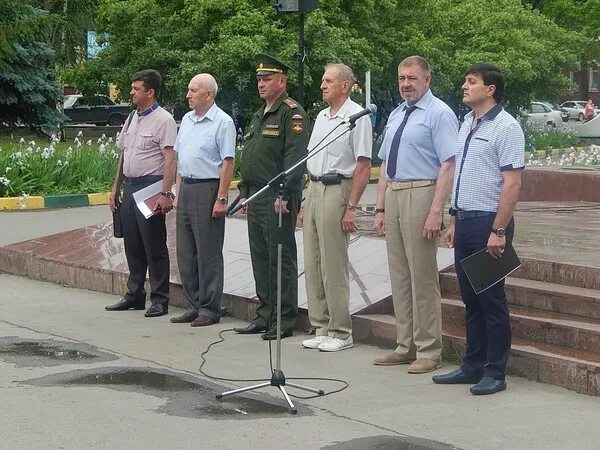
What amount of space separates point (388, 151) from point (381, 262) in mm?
2000

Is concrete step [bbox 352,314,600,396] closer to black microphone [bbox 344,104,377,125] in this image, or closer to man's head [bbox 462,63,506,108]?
man's head [bbox 462,63,506,108]

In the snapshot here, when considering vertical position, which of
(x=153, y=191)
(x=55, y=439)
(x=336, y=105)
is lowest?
(x=55, y=439)

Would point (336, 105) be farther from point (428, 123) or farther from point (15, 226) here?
point (15, 226)

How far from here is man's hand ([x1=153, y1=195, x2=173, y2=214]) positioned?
32.6ft

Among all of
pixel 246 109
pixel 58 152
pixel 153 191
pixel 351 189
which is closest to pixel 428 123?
pixel 351 189

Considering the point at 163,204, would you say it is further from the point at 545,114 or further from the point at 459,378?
the point at 545,114

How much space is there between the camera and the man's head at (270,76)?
356 inches

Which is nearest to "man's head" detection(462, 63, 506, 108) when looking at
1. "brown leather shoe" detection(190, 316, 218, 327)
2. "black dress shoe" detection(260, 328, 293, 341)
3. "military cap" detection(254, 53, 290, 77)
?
"military cap" detection(254, 53, 290, 77)

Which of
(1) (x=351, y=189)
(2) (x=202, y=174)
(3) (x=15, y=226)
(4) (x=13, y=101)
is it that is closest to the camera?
(1) (x=351, y=189)

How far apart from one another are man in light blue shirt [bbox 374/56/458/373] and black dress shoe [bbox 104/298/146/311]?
10.5ft

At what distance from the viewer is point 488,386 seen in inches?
284

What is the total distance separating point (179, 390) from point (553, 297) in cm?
256

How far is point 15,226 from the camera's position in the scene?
55.3ft

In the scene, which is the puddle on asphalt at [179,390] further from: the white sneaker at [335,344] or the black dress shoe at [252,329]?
the black dress shoe at [252,329]
